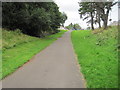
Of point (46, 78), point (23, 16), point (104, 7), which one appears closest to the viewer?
point (46, 78)

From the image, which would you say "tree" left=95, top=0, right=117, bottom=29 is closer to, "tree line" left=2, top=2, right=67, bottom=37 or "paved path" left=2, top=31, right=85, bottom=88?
"tree line" left=2, top=2, right=67, bottom=37

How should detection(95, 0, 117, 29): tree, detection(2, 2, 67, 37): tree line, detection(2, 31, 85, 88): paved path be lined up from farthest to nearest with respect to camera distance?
1. detection(95, 0, 117, 29): tree
2. detection(2, 2, 67, 37): tree line
3. detection(2, 31, 85, 88): paved path

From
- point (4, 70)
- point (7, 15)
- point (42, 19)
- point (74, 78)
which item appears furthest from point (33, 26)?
point (74, 78)

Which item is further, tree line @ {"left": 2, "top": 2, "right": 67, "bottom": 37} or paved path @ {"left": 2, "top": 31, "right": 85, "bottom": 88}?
tree line @ {"left": 2, "top": 2, "right": 67, "bottom": 37}

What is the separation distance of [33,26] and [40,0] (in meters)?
5.13

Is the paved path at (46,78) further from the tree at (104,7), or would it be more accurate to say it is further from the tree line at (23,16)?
the tree at (104,7)

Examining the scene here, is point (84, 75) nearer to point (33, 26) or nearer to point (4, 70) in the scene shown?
point (4, 70)

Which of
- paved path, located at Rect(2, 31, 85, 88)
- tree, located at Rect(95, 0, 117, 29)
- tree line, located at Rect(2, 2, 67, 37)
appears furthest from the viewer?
tree, located at Rect(95, 0, 117, 29)

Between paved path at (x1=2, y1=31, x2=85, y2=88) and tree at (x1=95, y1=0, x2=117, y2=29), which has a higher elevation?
tree at (x1=95, y1=0, x2=117, y2=29)

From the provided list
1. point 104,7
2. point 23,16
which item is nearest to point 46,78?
point 23,16

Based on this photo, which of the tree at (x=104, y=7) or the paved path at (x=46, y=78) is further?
the tree at (x=104, y=7)

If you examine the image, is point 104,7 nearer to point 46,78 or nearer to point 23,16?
point 23,16

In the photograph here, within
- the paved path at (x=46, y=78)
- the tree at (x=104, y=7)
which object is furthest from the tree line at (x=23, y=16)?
the paved path at (x=46, y=78)

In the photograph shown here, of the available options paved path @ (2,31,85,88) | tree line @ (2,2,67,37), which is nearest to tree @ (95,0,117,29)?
tree line @ (2,2,67,37)
